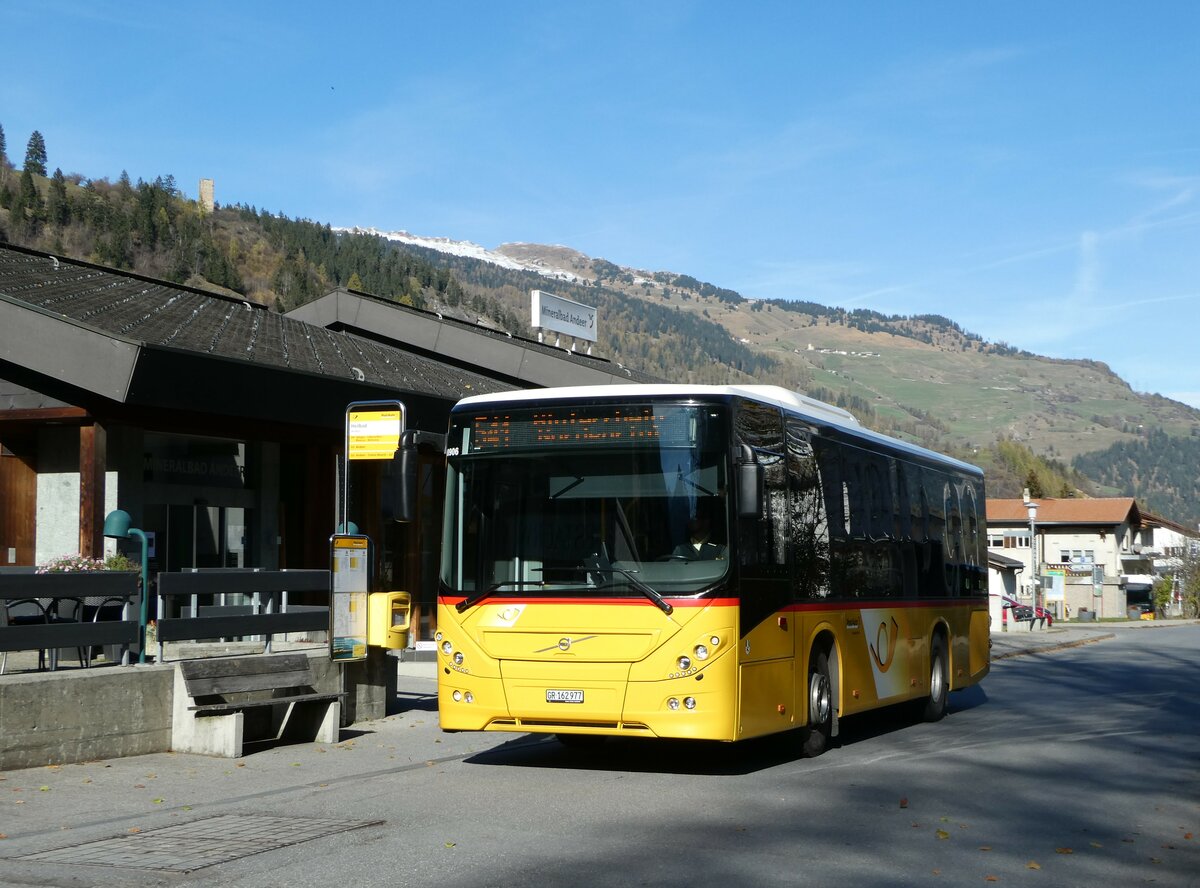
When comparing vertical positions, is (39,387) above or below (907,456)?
above

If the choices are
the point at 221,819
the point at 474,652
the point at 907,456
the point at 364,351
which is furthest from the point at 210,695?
the point at 364,351

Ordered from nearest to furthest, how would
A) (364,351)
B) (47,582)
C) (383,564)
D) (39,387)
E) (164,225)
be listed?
(47,582)
(39,387)
(383,564)
(364,351)
(164,225)

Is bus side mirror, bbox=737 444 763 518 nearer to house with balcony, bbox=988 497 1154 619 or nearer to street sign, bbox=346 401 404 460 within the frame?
street sign, bbox=346 401 404 460

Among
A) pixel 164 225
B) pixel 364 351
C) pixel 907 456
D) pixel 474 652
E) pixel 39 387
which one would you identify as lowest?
pixel 474 652

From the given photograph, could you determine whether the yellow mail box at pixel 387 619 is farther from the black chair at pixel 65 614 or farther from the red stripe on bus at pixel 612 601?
the red stripe on bus at pixel 612 601

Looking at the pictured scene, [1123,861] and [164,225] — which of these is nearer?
[1123,861]

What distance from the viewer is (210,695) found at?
13.0 metres

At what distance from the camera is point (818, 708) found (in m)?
12.7

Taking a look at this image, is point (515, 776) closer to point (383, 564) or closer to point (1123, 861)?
point (1123, 861)

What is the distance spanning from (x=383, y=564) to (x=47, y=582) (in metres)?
15.5

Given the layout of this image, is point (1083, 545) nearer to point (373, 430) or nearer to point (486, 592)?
point (373, 430)

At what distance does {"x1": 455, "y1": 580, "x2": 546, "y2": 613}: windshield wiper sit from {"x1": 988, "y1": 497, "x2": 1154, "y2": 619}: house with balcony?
4130 inches

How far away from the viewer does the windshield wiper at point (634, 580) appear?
10.9 metres

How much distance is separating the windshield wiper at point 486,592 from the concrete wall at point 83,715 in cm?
286
